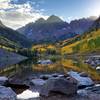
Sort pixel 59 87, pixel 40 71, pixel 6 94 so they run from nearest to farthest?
pixel 6 94 → pixel 59 87 → pixel 40 71

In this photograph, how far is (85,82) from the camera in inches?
2101

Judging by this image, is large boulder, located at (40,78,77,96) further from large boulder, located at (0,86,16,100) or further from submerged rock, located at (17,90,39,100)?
large boulder, located at (0,86,16,100)

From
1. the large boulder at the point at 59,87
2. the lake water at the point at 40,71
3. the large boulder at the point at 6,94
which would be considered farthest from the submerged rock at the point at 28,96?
the lake water at the point at 40,71

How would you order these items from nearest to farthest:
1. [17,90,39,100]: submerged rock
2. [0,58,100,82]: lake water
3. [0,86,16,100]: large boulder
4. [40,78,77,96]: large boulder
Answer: [0,86,16,100]: large boulder < [17,90,39,100]: submerged rock < [40,78,77,96]: large boulder < [0,58,100,82]: lake water

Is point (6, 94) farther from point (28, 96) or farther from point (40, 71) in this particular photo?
point (40, 71)

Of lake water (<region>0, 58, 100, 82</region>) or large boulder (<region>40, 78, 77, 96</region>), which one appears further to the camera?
lake water (<region>0, 58, 100, 82</region>)

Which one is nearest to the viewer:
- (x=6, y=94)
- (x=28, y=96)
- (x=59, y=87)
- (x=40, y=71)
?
(x=6, y=94)

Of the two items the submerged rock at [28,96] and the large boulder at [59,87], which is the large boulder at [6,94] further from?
the large boulder at [59,87]

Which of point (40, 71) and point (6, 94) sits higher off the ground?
point (40, 71)

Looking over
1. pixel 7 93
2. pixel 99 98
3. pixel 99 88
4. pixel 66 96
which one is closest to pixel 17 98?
pixel 7 93

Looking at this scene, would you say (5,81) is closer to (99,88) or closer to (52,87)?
(52,87)

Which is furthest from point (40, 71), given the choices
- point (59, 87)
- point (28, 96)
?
point (59, 87)

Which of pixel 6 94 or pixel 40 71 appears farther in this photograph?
pixel 40 71

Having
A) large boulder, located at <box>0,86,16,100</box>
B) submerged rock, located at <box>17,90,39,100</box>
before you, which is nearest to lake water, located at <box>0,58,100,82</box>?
submerged rock, located at <box>17,90,39,100</box>
